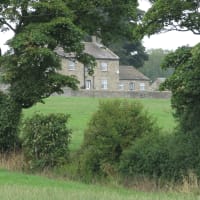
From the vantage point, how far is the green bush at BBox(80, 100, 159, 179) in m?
20.0

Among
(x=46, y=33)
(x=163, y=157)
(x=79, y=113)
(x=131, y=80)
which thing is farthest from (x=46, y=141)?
(x=131, y=80)

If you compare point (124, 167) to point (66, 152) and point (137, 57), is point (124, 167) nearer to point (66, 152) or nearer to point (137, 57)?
point (66, 152)

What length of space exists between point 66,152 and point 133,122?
2976 mm

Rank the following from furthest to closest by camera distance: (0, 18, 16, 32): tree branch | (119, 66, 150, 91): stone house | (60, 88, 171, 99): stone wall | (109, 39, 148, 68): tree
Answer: (109, 39, 148, 68): tree → (119, 66, 150, 91): stone house → (60, 88, 171, 99): stone wall → (0, 18, 16, 32): tree branch

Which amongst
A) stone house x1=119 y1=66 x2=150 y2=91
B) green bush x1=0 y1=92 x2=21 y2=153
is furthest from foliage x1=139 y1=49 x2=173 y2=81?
green bush x1=0 y1=92 x2=21 y2=153

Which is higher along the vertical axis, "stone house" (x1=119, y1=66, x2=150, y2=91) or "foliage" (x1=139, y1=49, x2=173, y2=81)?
"foliage" (x1=139, y1=49, x2=173, y2=81)

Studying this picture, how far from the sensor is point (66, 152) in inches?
862

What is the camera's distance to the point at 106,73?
306 feet

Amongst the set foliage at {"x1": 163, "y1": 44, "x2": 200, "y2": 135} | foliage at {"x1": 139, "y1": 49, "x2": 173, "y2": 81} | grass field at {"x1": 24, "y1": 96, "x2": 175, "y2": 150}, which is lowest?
grass field at {"x1": 24, "y1": 96, "x2": 175, "y2": 150}

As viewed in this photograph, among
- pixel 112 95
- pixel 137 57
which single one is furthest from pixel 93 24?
pixel 137 57

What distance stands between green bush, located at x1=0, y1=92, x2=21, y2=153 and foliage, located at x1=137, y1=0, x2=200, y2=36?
7.33 m

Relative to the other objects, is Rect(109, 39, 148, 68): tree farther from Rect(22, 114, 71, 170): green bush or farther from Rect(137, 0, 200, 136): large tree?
Rect(137, 0, 200, 136): large tree

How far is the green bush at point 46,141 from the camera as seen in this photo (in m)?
21.5

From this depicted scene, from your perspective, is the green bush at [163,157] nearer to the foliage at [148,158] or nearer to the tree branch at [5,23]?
the foliage at [148,158]
